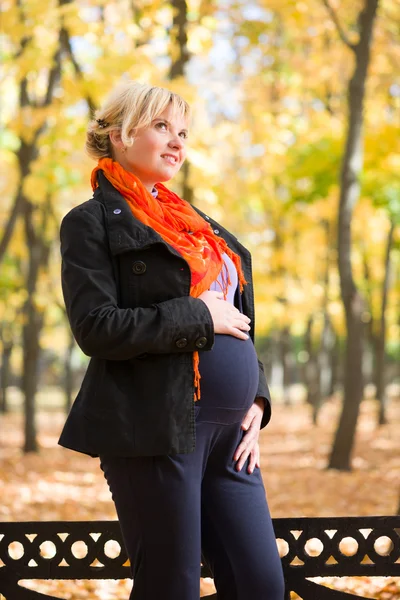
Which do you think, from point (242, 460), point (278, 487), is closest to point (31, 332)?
point (278, 487)

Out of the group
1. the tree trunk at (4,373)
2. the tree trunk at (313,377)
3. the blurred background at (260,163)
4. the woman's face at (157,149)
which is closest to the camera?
the woman's face at (157,149)

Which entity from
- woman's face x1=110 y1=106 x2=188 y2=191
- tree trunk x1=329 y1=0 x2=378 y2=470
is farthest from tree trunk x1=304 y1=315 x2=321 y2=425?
woman's face x1=110 y1=106 x2=188 y2=191

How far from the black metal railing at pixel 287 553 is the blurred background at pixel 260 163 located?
167cm

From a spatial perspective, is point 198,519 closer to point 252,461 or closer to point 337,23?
point 252,461

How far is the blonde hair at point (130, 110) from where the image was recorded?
2.60 meters

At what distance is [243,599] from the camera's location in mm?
2561

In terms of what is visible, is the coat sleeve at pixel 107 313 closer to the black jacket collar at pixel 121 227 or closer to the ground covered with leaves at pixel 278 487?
the black jacket collar at pixel 121 227

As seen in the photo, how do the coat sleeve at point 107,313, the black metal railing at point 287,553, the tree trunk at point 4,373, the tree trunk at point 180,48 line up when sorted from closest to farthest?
the coat sleeve at point 107,313, the black metal railing at point 287,553, the tree trunk at point 180,48, the tree trunk at point 4,373

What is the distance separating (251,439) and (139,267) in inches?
27.4

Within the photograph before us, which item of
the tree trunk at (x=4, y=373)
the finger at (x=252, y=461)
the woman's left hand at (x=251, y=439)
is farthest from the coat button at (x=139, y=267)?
the tree trunk at (x=4, y=373)

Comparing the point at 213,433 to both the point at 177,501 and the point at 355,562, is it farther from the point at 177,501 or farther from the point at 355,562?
the point at 355,562

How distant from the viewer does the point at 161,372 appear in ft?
8.11

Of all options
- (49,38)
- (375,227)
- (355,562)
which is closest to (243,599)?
(355,562)

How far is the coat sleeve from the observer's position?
7.87ft
